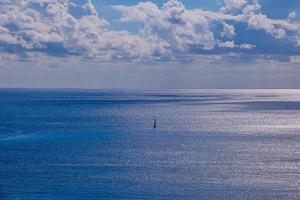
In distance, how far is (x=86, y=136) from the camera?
12331 cm

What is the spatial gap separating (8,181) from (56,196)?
10507mm

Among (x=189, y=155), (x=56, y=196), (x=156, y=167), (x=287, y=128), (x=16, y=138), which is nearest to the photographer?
(x=56, y=196)

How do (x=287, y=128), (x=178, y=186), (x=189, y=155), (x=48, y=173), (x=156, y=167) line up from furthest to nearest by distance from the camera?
(x=287, y=128) < (x=189, y=155) < (x=156, y=167) < (x=48, y=173) < (x=178, y=186)

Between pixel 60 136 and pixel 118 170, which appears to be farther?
pixel 60 136

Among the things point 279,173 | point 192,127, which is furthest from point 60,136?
point 279,173

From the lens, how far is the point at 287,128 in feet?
481

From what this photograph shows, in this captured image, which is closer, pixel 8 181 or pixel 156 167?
pixel 8 181

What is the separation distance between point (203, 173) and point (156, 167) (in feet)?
24.6

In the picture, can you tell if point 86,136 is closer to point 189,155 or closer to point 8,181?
point 189,155

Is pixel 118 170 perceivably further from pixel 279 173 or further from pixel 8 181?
pixel 279 173

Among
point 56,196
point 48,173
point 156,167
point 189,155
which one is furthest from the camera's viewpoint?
point 189,155

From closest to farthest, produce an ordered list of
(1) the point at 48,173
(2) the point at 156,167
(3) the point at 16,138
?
(1) the point at 48,173 < (2) the point at 156,167 < (3) the point at 16,138

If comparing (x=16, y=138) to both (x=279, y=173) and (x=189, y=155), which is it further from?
(x=279, y=173)

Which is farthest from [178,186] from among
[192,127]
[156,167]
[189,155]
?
[192,127]
